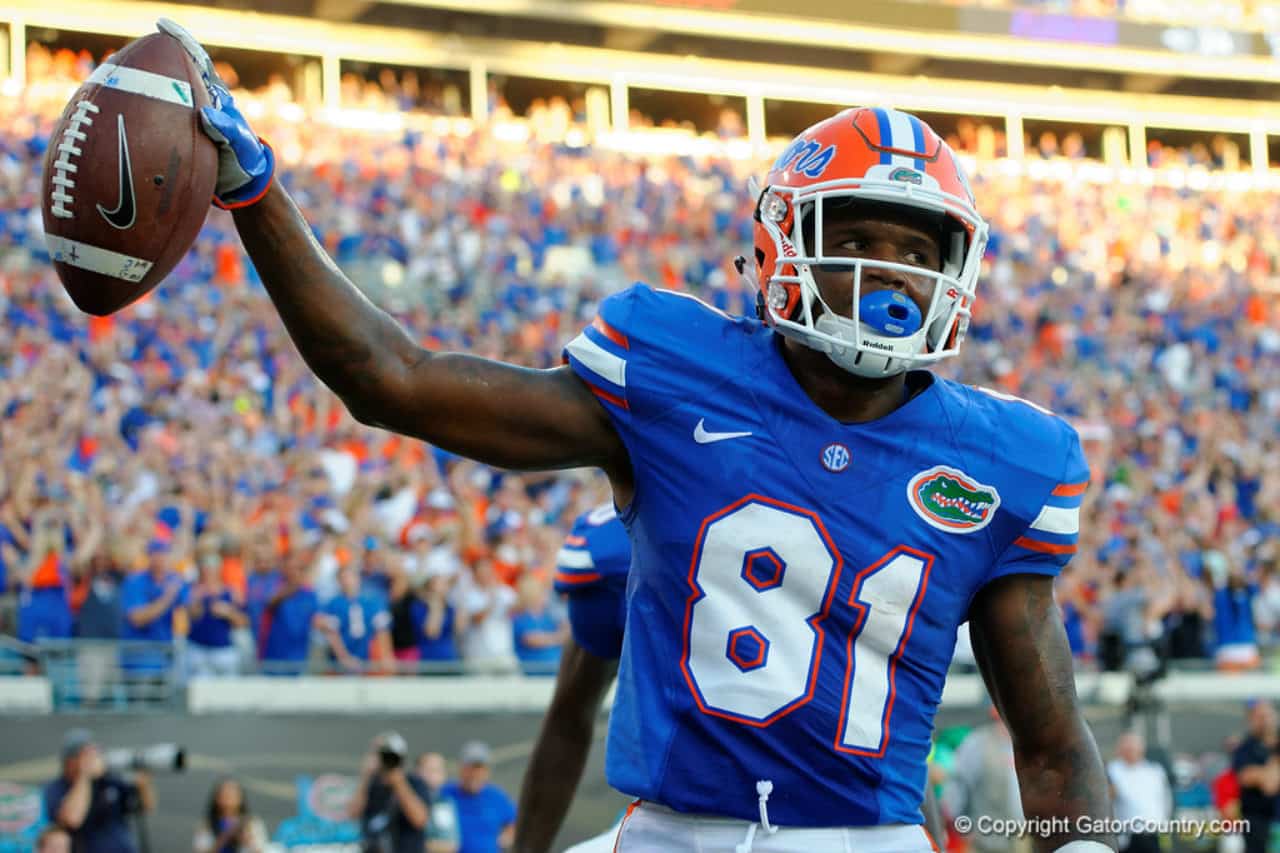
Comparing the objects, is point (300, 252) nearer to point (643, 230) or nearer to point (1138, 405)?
point (1138, 405)

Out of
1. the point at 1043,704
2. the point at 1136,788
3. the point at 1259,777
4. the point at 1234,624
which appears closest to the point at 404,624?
the point at 1136,788

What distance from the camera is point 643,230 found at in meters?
17.5

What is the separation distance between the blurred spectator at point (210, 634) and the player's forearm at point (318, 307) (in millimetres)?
6175

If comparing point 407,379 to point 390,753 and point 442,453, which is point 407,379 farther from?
point 442,453

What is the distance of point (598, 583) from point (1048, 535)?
1803 millimetres

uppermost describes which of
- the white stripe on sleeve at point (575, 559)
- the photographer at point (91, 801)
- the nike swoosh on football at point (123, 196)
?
the nike swoosh on football at point (123, 196)

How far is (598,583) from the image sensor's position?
163 inches

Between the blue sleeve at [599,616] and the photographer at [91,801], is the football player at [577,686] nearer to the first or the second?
the blue sleeve at [599,616]

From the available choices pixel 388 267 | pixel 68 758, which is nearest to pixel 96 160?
pixel 68 758

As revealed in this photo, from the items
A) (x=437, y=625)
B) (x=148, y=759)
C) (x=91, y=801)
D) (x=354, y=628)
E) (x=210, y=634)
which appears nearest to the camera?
(x=148, y=759)

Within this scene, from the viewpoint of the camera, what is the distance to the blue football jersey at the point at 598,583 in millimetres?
4090

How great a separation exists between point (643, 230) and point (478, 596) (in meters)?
9.25

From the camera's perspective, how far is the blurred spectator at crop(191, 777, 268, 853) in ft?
24.9
